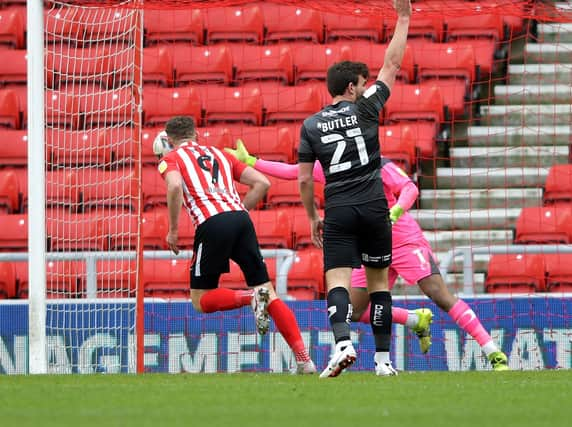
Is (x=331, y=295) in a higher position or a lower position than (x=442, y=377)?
higher

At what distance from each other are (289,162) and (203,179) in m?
4.76

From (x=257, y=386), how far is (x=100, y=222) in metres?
5.56

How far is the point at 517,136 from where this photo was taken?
14.0 m

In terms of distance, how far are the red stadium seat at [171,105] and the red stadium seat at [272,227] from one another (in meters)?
1.91

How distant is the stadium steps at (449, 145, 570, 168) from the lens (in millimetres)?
13586

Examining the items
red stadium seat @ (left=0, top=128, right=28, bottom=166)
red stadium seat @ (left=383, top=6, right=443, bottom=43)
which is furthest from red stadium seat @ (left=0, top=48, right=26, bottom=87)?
red stadium seat @ (left=383, top=6, right=443, bottom=43)

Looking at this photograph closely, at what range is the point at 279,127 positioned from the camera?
44.4 feet

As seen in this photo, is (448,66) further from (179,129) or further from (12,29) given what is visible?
(179,129)

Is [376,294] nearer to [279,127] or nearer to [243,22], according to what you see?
[279,127]

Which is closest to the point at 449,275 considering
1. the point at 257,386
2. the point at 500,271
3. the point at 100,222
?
the point at 500,271

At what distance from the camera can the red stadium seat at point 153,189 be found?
43.1 feet

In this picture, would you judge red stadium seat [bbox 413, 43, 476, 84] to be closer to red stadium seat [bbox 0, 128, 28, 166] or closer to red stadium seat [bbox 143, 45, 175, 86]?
red stadium seat [bbox 143, 45, 175, 86]

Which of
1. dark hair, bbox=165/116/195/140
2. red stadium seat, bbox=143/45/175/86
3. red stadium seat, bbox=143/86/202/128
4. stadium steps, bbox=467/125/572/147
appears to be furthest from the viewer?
red stadium seat, bbox=143/45/175/86

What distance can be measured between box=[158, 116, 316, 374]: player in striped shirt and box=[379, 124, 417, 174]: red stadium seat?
4.35 meters
